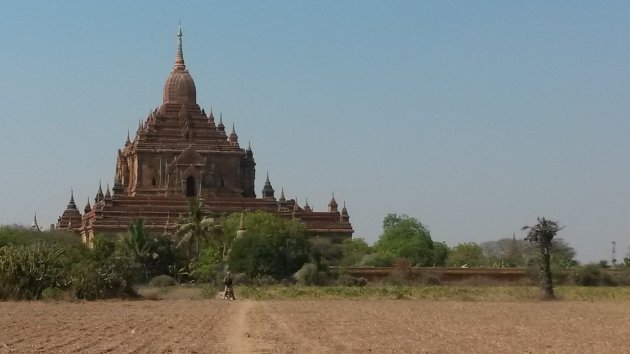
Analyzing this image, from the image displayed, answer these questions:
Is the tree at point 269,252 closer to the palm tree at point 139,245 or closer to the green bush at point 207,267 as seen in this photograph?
the green bush at point 207,267

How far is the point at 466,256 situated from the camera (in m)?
86.0

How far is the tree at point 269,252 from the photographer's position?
57.2m

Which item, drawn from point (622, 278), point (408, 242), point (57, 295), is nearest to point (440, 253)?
point (408, 242)

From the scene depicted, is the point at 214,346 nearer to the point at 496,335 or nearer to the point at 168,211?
the point at 496,335

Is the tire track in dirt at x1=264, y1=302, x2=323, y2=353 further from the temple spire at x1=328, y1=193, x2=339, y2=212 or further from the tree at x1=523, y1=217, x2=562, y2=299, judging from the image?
the temple spire at x1=328, y1=193, x2=339, y2=212

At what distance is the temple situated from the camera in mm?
71062

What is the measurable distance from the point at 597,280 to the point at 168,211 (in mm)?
26010

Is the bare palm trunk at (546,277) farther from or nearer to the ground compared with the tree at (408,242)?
nearer to the ground

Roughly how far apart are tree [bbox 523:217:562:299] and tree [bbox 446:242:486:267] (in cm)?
3111

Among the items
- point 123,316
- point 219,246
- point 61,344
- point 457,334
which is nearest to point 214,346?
point 61,344

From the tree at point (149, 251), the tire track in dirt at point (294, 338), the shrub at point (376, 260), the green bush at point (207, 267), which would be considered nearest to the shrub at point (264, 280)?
the green bush at point (207, 267)

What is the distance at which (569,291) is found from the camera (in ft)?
169

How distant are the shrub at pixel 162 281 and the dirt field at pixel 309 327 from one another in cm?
1562

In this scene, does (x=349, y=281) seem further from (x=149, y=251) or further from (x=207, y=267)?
(x=149, y=251)
